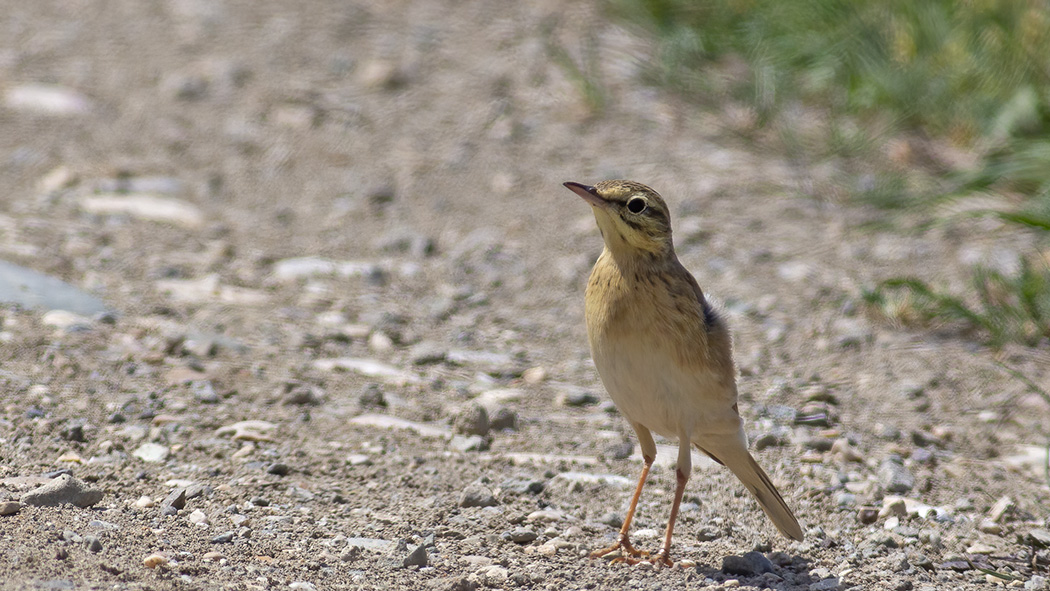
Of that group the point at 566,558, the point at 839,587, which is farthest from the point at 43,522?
the point at 839,587

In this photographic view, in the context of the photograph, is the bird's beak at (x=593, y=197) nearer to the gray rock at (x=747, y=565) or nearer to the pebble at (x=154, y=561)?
the gray rock at (x=747, y=565)

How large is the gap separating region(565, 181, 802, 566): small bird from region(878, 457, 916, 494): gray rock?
2.53 feet

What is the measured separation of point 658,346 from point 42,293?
3484mm

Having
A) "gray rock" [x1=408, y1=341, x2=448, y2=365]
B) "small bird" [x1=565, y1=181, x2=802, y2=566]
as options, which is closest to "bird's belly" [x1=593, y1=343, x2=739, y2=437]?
"small bird" [x1=565, y1=181, x2=802, y2=566]

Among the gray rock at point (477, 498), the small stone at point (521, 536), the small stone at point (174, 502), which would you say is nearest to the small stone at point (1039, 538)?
the small stone at point (521, 536)

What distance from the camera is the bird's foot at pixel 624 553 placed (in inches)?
165

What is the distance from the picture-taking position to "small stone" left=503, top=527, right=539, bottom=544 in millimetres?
4316

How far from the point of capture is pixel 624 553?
167 inches

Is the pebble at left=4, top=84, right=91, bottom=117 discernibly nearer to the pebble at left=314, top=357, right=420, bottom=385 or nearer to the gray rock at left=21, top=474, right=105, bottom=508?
the pebble at left=314, top=357, right=420, bottom=385

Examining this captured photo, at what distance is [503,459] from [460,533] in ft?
2.69

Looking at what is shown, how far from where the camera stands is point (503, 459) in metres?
5.13

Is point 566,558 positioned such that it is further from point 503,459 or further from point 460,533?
point 503,459

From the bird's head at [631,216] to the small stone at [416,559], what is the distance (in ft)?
4.27

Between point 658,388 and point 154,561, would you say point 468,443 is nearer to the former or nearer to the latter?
point 658,388
